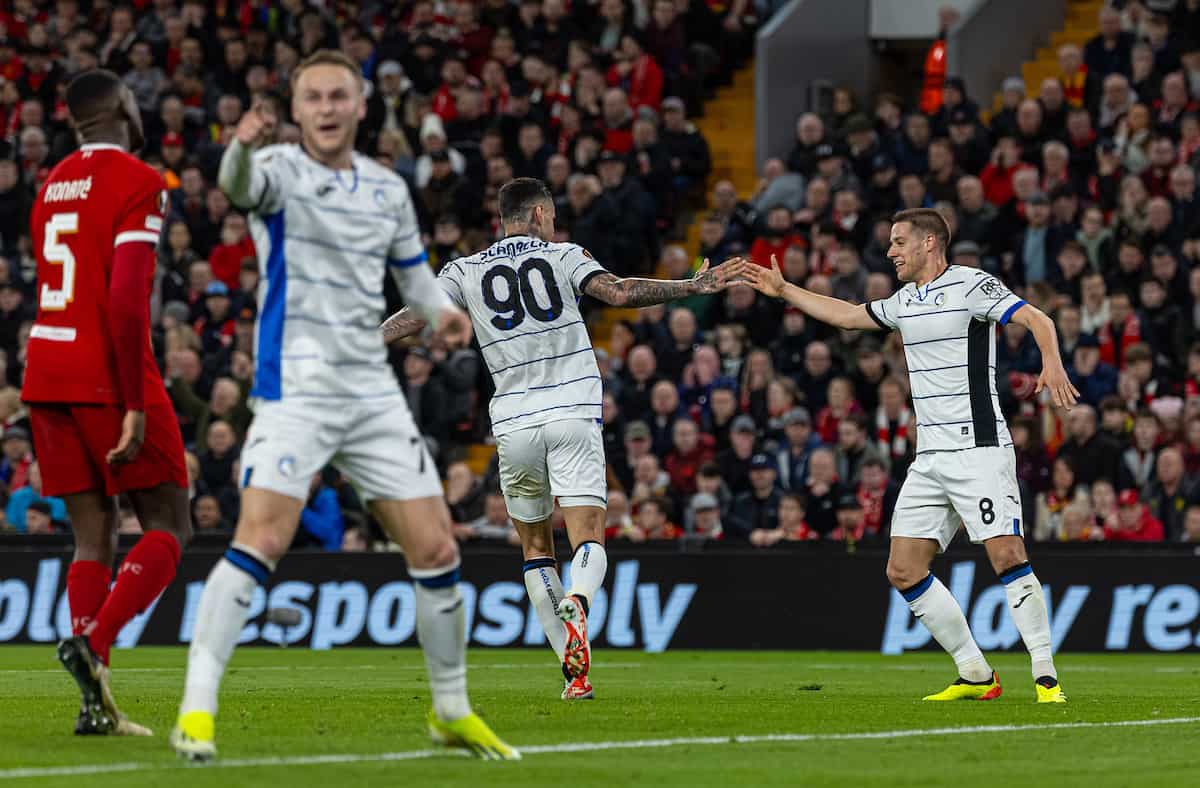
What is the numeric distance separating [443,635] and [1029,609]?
4.60m

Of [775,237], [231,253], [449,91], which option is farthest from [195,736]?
[449,91]

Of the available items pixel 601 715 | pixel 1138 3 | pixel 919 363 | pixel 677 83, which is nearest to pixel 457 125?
pixel 677 83

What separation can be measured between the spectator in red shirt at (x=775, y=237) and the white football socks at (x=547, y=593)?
11045 mm

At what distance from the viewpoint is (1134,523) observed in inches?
690

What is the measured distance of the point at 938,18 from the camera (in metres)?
26.4

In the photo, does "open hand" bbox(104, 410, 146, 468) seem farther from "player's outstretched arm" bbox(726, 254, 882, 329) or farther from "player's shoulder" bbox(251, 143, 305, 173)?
"player's outstretched arm" bbox(726, 254, 882, 329)

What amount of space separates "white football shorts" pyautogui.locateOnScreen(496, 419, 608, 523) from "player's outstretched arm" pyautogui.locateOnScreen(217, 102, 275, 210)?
13.3 ft

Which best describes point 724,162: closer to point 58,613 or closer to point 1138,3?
point 1138,3

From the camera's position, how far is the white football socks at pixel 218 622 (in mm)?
6711

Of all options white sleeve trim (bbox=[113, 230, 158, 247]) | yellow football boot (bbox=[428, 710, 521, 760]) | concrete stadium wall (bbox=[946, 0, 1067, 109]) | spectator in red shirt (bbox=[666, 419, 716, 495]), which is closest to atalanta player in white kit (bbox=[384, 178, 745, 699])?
white sleeve trim (bbox=[113, 230, 158, 247])

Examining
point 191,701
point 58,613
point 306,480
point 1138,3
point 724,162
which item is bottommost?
point 58,613

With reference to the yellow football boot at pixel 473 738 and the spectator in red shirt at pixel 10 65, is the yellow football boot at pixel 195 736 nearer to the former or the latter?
the yellow football boot at pixel 473 738

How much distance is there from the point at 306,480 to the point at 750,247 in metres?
15.9

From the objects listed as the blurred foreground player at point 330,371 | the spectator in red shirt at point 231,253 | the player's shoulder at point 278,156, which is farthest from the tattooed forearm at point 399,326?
the spectator in red shirt at point 231,253
